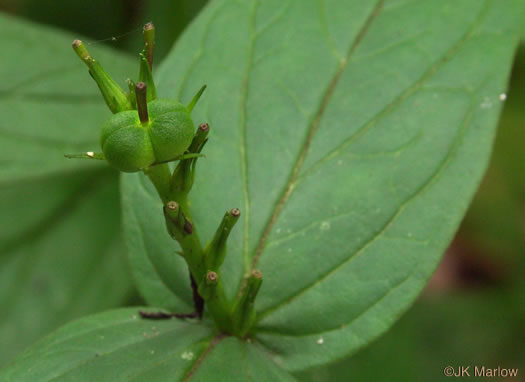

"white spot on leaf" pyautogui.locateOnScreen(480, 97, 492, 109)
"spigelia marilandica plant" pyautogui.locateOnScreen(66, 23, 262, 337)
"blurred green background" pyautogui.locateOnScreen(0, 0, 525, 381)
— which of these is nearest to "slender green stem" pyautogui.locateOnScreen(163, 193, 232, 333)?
"spigelia marilandica plant" pyautogui.locateOnScreen(66, 23, 262, 337)

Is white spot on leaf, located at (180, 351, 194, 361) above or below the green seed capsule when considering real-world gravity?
below

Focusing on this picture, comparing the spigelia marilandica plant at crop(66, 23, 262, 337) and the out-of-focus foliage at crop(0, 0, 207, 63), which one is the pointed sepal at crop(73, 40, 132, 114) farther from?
the out-of-focus foliage at crop(0, 0, 207, 63)

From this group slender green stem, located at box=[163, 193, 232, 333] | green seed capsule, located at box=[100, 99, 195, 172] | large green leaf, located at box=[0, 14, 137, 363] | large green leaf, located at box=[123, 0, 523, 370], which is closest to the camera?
green seed capsule, located at box=[100, 99, 195, 172]

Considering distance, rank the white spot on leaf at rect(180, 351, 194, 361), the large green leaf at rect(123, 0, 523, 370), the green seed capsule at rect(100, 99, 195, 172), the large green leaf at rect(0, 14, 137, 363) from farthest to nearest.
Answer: the large green leaf at rect(0, 14, 137, 363)
the large green leaf at rect(123, 0, 523, 370)
the white spot on leaf at rect(180, 351, 194, 361)
the green seed capsule at rect(100, 99, 195, 172)

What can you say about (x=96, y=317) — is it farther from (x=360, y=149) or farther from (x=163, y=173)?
(x=360, y=149)

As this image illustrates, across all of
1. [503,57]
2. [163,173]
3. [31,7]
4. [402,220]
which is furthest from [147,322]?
[31,7]

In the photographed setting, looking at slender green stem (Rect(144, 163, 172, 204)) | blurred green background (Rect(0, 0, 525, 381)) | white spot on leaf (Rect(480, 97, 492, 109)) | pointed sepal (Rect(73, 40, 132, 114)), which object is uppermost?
pointed sepal (Rect(73, 40, 132, 114))

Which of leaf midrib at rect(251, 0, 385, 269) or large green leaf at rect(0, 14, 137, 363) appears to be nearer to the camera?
leaf midrib at rect(251, 0, 385, 269)

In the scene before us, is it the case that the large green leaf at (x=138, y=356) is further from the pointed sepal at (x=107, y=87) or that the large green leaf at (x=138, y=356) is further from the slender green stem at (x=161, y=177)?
the pointed sepal at (x=107, y=87)
